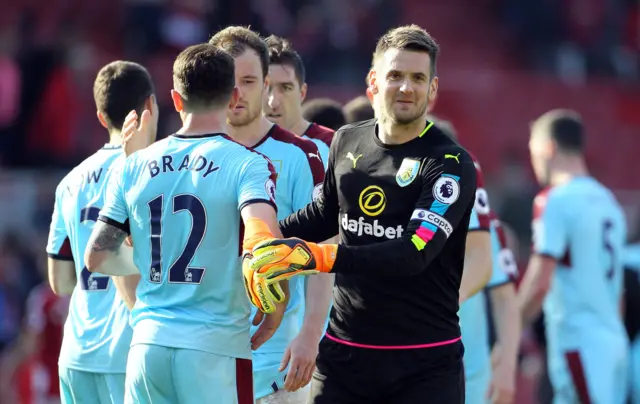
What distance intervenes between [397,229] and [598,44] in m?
14.7

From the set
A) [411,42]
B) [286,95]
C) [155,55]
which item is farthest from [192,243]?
[155,55]

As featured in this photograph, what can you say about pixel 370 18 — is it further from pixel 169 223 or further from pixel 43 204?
pixel 169 223

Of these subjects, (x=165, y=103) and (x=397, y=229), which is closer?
(x=397, y=229)

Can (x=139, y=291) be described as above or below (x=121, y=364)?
above

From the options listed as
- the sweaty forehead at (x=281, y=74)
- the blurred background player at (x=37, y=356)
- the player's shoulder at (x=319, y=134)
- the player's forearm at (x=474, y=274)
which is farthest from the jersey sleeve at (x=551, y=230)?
the blurred background player at (x=37, y=356)

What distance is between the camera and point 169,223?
467 centimetres

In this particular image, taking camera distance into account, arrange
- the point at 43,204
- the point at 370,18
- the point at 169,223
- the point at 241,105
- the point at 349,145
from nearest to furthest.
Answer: the point at 169,223 → the point at 349,145 → the point at 241,105 → the point at 43,204 → the point at 370,18

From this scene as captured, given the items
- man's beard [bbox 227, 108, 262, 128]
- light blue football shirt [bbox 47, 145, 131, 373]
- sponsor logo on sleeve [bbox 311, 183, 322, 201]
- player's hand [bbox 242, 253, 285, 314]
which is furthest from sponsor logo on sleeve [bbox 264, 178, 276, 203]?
light blue football shirt [bbox 47, 145, 131, 373]

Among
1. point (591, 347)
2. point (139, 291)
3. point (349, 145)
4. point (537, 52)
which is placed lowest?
point (591, 347)

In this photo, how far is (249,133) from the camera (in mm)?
5723

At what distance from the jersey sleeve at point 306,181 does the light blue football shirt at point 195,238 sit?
93cm

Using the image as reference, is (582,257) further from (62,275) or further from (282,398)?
(62,275)

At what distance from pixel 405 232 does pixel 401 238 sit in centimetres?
10

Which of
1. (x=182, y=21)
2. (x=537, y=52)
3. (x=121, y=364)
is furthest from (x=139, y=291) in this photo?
(x=537, y=52)
